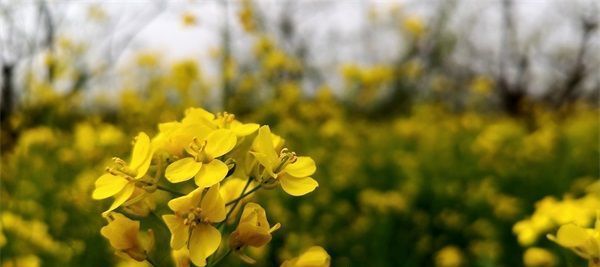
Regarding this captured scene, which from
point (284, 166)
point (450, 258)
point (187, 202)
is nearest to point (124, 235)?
point (187, 202)

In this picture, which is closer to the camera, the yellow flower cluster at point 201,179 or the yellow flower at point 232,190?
the yellow flower cluster at point 201,179

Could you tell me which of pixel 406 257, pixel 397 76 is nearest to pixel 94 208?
pixel 406 257

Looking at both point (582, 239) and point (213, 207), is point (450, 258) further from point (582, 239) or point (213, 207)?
point (213, 207)

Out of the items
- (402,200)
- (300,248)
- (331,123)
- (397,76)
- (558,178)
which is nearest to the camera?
A: (300,248)

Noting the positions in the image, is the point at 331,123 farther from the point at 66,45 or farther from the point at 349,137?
the point at 66,45

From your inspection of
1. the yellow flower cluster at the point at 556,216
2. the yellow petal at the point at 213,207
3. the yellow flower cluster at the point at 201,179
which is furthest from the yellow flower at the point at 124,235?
the yellow flower cluster at the point at 556,216

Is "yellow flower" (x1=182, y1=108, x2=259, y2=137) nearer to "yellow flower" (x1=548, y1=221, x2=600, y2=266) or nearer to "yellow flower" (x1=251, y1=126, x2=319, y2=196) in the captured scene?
"yellow flower" (x1=251, y1=126, x2=319, y2=196)

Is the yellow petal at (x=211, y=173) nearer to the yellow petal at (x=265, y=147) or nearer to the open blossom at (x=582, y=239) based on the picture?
the yellow petal at (x=265, y=147)
